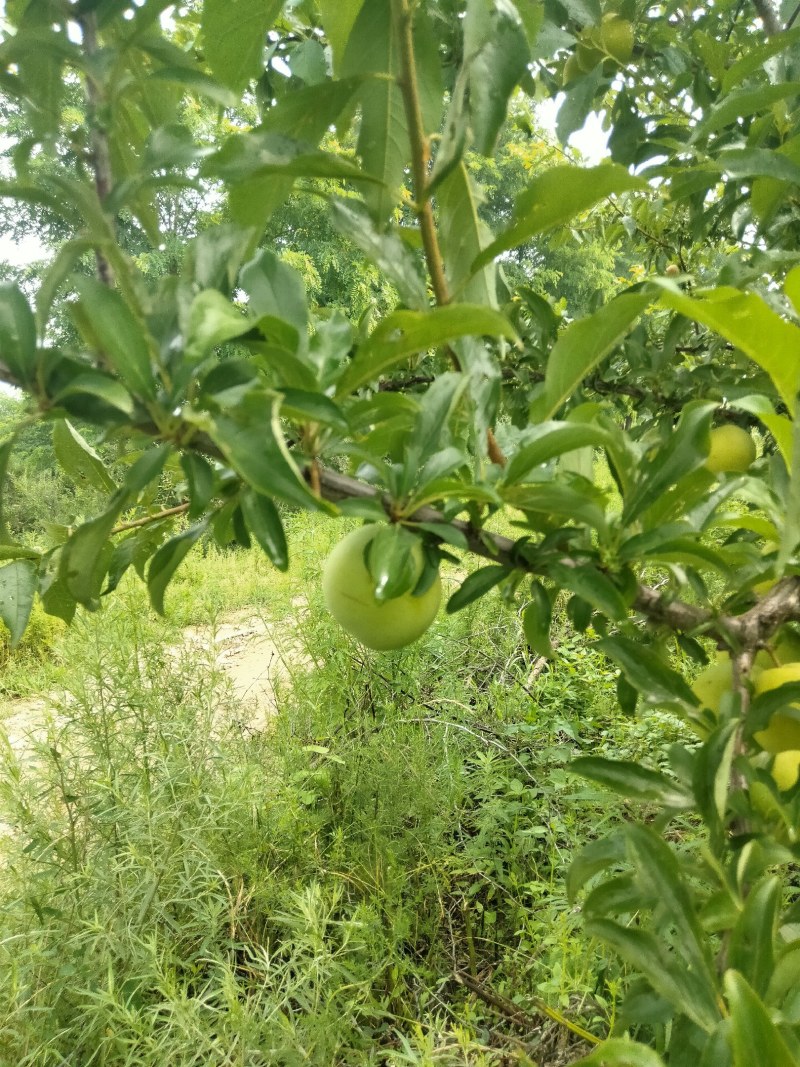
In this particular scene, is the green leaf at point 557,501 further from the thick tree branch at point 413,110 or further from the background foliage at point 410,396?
the thick tree branch at point 413,110

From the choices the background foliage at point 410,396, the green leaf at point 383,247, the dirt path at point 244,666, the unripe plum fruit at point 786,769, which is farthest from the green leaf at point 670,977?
the dirt path at point 244,666

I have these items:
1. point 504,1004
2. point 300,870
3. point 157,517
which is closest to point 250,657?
point 300,870

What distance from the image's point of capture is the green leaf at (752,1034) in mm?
264

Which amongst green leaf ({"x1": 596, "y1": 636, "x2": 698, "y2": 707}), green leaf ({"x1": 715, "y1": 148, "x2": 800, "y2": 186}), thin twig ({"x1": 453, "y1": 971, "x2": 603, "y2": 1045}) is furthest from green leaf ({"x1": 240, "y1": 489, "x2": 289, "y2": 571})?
thin twig ({"x1": 453, "y1": 971, "x2": 603, "y2": 1045})

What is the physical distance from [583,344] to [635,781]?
0.26 m

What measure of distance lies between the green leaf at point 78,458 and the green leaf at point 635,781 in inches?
14.9

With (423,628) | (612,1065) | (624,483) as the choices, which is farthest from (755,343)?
(612,1065)

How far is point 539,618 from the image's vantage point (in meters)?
0.52

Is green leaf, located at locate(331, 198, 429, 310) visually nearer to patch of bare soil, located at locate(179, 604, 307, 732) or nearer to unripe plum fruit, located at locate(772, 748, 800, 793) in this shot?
unripe plum fruit, located at locate(772, 748, 800, 793)

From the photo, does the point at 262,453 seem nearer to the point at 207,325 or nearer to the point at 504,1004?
the point at 207,325

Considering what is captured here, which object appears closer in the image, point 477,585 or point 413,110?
point 413,110

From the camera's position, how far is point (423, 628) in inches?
19.7

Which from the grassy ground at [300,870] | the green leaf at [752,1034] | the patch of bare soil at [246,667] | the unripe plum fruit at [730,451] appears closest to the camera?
the green leaf at [752,1034]

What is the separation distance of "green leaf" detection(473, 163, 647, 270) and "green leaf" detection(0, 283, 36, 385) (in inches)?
8.3
